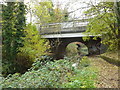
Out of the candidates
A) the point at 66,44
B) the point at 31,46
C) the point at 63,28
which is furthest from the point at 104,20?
the point at 66,44

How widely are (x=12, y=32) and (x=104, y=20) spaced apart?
5.44 meters

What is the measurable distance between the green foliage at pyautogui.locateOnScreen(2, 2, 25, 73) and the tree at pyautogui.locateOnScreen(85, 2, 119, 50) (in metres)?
4.70

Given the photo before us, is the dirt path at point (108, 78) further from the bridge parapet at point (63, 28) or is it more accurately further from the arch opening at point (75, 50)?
the arch opening at point (75, 50)

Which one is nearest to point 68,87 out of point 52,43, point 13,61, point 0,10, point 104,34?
point 104,34

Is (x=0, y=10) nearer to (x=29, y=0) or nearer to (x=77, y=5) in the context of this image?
(x=29, y=0)

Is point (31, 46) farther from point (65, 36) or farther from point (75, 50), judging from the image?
point (75, 50)

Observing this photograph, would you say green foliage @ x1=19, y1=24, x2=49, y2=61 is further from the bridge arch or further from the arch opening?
the arch opening

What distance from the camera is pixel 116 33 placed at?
506 centimetres

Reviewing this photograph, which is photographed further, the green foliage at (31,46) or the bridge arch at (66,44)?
the bridge arch at (66,44)

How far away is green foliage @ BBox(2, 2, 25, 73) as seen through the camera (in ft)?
20.3

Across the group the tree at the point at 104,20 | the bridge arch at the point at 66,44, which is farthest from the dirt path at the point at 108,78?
the bridge arch at the point at 66,44

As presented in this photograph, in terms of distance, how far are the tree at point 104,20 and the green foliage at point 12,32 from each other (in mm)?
4697

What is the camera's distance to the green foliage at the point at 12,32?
20.3 feet

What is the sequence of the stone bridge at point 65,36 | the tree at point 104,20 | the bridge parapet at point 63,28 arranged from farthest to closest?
the stone bridge at point 65,36 → the bridge parapet at point 63,28 → the tree at point 104,20
